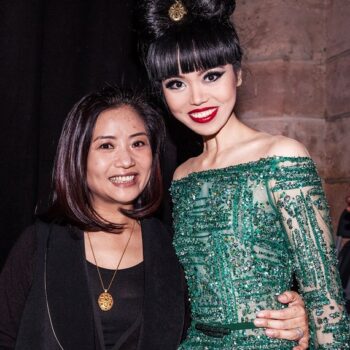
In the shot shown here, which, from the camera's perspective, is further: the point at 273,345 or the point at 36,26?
the point at 36,26

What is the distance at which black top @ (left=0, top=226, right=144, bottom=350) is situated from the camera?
1505 millimetres

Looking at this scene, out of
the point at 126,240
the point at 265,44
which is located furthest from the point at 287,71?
the point at 126,240

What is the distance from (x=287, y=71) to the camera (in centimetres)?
216

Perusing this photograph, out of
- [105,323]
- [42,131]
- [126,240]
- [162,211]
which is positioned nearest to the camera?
[105,323]

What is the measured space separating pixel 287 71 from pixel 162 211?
0.72 m

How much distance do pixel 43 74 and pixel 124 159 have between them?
52 centimetres

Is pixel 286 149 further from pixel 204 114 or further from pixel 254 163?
pixel 204 114

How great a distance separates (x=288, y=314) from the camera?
1.31 meters

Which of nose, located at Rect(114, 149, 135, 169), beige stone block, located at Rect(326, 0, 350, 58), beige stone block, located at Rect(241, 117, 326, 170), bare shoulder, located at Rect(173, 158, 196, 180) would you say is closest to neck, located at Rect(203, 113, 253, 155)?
bare shoulder, located at Rect(173, 158, 196, 180)

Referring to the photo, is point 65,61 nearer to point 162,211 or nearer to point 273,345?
point 162,211

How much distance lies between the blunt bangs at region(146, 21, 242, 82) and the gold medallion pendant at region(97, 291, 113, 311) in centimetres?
61

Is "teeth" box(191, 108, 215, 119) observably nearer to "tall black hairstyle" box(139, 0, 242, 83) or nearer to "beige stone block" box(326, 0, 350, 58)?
"tall black hairstyle" box(139, 0, 242, 83)

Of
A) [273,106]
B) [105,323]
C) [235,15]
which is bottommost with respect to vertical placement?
[105,323]

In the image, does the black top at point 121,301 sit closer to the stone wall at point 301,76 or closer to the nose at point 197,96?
the nose at point 197,96
